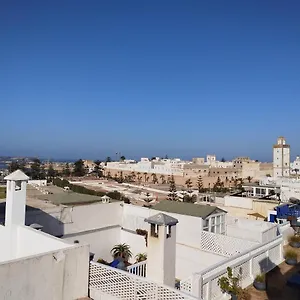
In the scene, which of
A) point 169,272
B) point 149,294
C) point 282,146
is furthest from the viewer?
point 282,146

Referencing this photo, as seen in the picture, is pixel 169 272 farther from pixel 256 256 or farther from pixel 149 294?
pixel 256 256

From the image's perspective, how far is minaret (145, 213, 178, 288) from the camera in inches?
242

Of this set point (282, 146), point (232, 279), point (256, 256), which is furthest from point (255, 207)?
point (282, 146)

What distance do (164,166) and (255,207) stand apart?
228 feet

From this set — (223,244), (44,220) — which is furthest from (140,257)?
(44,220)

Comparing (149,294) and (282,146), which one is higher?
(282,146)

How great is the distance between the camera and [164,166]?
89.6 meters

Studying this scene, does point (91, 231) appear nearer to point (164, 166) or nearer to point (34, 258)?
point (34, 258)

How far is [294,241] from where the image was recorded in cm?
1152

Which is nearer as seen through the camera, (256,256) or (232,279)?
(232,279)

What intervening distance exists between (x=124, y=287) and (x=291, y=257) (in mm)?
6206

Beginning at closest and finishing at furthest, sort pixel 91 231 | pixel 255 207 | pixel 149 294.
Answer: pixel 149 294, pixel 91 231, pixel 255 207

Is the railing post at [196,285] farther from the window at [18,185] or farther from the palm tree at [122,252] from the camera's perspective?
the palm tree at [122,252]

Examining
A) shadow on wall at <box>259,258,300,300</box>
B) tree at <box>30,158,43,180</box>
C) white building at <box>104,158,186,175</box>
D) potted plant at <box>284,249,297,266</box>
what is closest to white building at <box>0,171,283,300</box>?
shadow on wall at <box>259,258,300,300</box>
